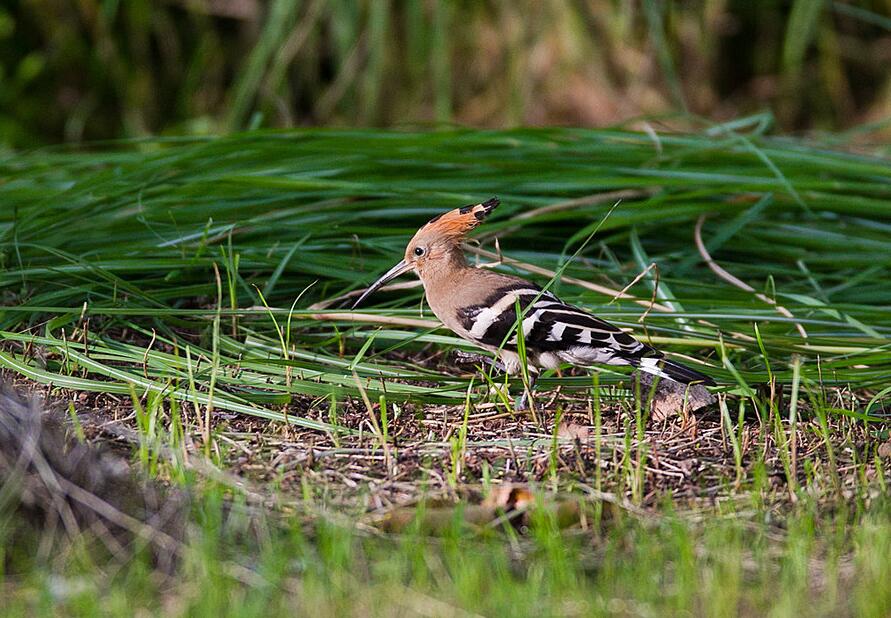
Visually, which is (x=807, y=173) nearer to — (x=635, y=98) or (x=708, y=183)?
(x=708, y=183)

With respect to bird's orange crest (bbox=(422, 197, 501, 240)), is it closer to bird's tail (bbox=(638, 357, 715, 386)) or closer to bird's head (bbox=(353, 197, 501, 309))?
bird's head (bbox=(353, 197, 501, 309))

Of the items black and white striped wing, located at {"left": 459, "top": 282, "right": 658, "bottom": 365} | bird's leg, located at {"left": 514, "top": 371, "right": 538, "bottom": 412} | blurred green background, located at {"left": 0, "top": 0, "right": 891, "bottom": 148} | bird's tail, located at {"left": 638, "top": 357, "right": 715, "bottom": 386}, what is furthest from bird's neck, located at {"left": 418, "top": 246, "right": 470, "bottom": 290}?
blurred green background, located at {"left": 0, "top": 0, "right": 891, "bottom": 148}

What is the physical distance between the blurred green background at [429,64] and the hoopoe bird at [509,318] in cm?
301

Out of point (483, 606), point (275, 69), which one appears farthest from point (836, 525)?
point (275, 69)

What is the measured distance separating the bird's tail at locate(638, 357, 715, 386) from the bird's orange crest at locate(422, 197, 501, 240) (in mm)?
671

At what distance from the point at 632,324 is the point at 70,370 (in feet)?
5.49

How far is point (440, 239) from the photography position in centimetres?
340

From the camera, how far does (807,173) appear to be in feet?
14.3

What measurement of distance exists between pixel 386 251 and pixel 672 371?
4.15ft

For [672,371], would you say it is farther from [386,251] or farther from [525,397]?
[386,251]

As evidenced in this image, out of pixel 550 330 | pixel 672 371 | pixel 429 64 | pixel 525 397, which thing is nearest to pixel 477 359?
pixel 525 397

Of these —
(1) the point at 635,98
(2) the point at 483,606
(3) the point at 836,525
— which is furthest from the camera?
(1) the point at 635,98

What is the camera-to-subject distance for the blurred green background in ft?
21.7

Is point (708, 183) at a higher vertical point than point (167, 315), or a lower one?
higher
